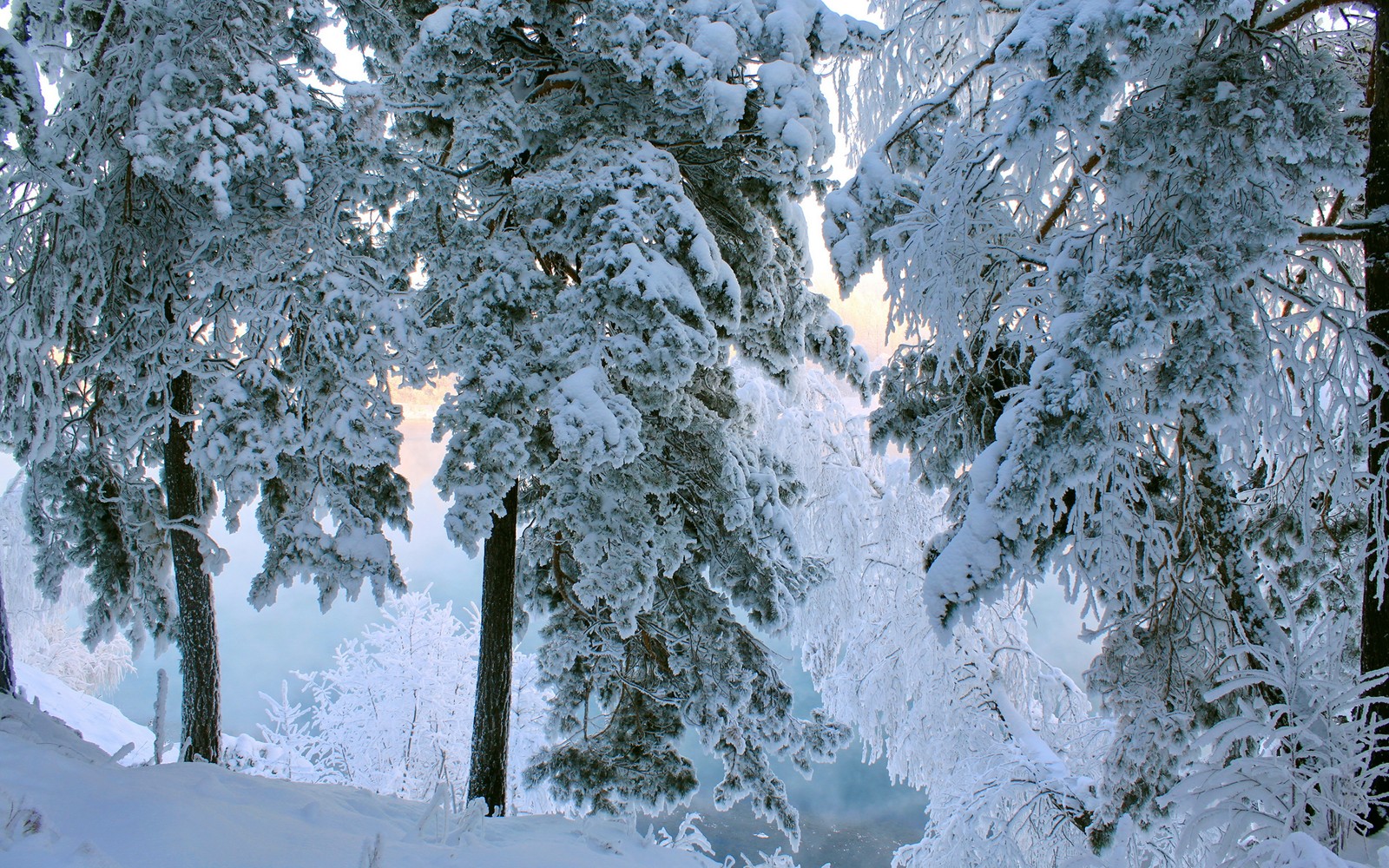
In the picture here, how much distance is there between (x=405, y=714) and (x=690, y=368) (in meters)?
12.9

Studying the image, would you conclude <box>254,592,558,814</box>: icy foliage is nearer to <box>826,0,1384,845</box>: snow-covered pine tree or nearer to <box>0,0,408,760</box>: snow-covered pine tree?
<box>0,0,408,760</box>: snow-covered pine tree

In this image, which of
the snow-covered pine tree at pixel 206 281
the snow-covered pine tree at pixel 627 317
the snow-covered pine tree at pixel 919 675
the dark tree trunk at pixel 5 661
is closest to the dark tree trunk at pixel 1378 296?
the snow-covered pine tree at pixel 627 317

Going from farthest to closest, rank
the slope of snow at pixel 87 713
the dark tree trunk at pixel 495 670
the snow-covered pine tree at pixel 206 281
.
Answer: the slope of snow at pixel 87 713
the dark tree trunk at pixel 495 670
the snow-covered pine tree at pixel 206 281

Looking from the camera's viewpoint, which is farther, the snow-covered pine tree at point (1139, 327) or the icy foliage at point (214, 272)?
the icy foliage at point (214, 272)

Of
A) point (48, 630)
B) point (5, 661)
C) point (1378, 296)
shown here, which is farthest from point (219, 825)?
point (48, 630)

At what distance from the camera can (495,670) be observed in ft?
20.7

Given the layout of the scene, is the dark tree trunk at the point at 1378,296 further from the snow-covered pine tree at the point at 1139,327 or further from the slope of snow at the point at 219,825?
the slope of snow at the point at 219,825

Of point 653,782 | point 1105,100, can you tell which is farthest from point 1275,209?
point 653,782

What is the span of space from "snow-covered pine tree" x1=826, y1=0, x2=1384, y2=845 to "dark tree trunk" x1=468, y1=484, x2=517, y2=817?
335cm

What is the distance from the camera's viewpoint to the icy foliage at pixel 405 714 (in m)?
14.4

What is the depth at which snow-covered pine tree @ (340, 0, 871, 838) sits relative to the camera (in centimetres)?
486

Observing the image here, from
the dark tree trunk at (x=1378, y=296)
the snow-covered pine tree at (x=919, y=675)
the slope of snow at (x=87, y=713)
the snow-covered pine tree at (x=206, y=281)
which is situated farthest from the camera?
the slope of snow at (x=87, y=713)

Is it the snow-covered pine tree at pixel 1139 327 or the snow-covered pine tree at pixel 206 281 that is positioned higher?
the snow-covered pine tree at pixel 206 281

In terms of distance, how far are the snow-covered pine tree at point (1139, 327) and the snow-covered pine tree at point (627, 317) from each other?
1248mm
